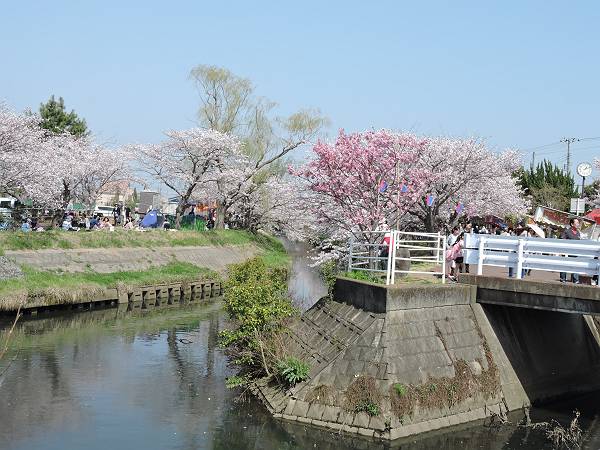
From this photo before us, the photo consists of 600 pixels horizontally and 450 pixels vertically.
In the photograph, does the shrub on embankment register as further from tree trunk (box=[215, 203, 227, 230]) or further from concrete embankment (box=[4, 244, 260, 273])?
tree trunk (box=[215, 203, 227, 230])

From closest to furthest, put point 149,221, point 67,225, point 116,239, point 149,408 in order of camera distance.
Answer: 1. point 149,408
2. point 116,239
3. point 67,225
4. point 149,221

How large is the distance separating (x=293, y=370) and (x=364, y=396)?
1924mm

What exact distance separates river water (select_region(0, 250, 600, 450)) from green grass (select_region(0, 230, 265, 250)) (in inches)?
434

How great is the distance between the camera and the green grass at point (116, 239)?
36.1 metres

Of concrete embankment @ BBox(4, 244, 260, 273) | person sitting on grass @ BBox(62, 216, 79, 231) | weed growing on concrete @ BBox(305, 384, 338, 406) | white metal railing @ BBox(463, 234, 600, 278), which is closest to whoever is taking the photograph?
weed growing on concrete @ BBox(305, 384, 338, 406)

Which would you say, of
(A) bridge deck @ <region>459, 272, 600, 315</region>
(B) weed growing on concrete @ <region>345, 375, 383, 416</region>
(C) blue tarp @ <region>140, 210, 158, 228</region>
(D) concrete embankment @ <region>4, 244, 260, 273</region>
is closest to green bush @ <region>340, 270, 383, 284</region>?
(A) bridge deck @ <region>459, 272, 600, 315</region>

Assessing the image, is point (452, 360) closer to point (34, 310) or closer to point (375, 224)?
point (375, 224)

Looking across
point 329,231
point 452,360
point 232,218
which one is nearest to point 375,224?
point 329,231

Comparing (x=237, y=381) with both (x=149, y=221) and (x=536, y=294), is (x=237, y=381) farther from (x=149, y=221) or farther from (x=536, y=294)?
(x=149, y=221)

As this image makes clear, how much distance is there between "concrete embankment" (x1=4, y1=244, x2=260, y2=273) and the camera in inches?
1396

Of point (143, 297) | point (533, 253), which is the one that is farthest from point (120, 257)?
point (533, 253)

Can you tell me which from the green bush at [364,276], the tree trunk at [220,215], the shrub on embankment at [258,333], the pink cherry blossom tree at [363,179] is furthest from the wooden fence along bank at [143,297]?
the green bush at [364,276]

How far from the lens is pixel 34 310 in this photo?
102 ft

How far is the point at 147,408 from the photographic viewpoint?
1777 cm
